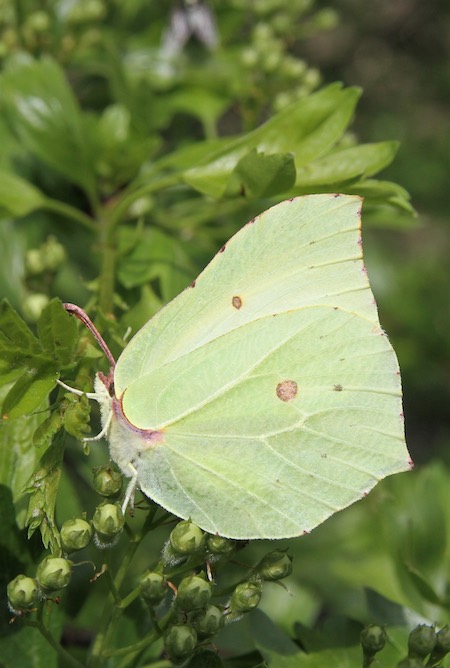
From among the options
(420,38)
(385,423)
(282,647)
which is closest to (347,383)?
(385,423)

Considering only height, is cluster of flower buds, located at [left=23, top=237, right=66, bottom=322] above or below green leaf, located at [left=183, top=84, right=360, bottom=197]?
below

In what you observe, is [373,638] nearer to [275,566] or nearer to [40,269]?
[275,566]

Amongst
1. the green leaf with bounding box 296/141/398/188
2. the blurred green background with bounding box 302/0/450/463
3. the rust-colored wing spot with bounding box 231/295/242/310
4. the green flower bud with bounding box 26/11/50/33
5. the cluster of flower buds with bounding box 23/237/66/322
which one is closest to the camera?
the rust-colored wing spot with bounding box 231/295/242/310

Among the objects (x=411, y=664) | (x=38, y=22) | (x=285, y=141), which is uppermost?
(x=38, y=22)

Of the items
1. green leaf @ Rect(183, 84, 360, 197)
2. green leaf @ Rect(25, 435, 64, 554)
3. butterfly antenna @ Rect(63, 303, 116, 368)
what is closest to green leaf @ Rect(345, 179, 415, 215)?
green leaf @ Rect(183, 84, 360, 197)

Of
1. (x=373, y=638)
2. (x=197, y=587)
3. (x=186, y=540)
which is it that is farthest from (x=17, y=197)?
(x=373, y=638)

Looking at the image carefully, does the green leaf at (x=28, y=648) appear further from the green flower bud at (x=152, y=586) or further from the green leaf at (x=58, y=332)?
the green leaf at (x=58, y=332)

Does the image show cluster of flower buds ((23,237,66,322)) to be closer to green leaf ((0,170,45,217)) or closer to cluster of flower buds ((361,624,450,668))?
green leaf ((0,170,45,217))

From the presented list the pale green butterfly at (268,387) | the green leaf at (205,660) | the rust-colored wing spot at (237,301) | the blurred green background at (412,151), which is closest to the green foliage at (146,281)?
the green leaf at (205,660)
